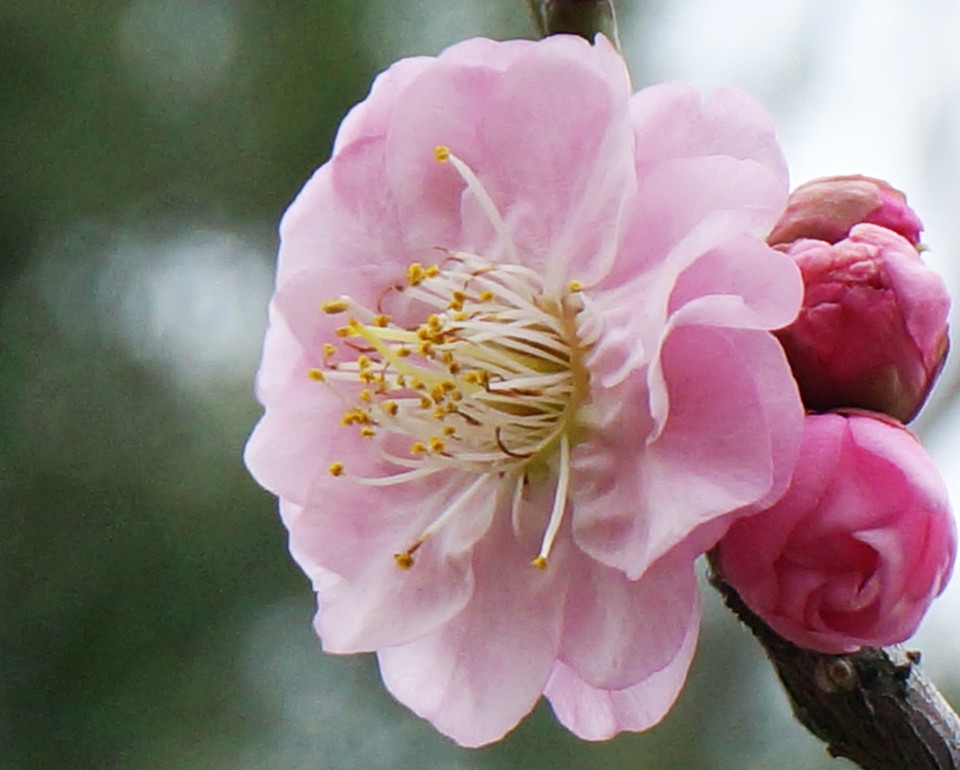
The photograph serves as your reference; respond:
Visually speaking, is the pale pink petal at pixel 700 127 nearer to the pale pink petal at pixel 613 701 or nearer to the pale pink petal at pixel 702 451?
the pale pink petal at pixel 702 451

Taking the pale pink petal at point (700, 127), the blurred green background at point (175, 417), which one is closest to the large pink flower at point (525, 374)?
the pale pink petal at point (700, 127)

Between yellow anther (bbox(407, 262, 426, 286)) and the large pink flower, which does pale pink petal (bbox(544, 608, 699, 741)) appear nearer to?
the large pink flower

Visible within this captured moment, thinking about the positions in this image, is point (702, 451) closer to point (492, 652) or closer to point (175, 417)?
point (492, 652)

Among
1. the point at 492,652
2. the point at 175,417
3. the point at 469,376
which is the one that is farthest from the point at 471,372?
the point at 175,417

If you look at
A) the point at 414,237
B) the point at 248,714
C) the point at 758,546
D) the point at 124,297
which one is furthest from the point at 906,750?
the point at 124,297

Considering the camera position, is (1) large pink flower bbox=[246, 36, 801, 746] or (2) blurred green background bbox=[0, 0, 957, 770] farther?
(2) blurred green background bbox=[0, 0, 957, 770]

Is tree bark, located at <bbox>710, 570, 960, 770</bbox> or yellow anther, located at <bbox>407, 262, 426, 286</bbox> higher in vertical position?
yellow anther, located at <bbox>407, 262, 426, 286</bbox>

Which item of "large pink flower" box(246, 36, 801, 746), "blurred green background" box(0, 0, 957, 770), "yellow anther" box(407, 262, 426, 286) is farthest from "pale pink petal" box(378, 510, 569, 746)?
"blurred green background" box(0, 0, 957, 770)
